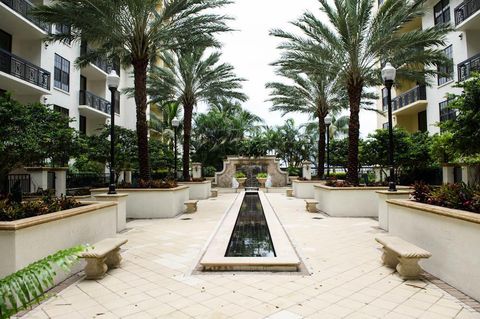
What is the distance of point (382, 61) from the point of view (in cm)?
1591

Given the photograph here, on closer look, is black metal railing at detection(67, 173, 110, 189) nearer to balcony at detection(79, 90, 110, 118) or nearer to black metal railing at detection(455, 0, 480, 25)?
balcony at detection(79, 90, 110, 118)

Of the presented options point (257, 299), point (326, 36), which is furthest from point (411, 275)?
point (326, 36)

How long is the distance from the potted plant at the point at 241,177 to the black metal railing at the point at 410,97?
16.0 meters

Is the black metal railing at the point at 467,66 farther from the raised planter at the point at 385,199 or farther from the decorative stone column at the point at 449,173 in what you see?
the raised planter at the point at 385,199

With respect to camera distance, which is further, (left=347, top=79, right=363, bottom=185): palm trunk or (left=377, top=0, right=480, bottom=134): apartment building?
(left=377, top=0, right=480, bottom=134): apartment building

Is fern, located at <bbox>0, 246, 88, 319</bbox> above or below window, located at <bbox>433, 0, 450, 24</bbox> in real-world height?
below

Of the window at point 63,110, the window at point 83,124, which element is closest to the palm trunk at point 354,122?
the window at point 63,110

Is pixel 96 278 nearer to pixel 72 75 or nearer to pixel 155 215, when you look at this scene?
pixel 155 215

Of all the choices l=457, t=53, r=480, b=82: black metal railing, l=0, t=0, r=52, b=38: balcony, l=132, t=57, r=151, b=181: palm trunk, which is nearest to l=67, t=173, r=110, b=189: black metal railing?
l=132, t=57, r=151, b=181: palm trunk

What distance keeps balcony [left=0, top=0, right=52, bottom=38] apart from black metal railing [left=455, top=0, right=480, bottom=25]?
941 inches

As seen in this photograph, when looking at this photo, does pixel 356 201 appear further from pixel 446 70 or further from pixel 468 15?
pixel 446 70

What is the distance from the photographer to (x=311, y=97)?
906 inches

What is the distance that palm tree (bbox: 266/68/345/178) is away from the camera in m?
22.1

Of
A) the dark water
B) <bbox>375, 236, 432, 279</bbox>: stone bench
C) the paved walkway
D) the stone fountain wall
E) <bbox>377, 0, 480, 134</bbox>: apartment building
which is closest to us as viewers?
the paved walkway
